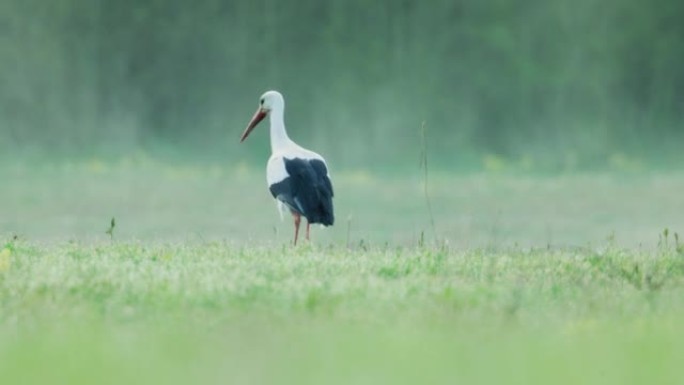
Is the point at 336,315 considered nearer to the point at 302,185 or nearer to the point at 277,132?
the point at 302,185

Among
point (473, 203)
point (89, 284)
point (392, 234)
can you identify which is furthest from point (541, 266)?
point (473, 203)

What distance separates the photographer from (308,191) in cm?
1867

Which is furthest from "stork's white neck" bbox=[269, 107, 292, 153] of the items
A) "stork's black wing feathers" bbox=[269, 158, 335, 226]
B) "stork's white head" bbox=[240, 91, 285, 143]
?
"stork's black wing feathers" bbox=[269, 158, 335, 226]

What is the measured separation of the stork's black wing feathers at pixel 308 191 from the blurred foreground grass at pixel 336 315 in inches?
76.5

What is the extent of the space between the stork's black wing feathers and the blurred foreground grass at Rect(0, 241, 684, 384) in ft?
6.38

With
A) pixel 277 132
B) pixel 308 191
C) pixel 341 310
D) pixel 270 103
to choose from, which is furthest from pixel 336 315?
pixel 270 103

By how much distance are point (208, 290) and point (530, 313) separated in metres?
2.24

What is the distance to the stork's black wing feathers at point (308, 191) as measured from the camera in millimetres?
18625

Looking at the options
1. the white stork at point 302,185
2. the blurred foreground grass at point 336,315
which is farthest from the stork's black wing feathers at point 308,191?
the blurred foreground grass at point 336,315

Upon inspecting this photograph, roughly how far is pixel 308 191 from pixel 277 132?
1804mm

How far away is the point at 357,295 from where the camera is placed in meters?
12.7

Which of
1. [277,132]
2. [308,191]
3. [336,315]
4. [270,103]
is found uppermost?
[270,103]

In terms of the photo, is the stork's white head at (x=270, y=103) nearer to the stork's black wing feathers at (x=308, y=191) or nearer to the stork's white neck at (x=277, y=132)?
the stork's white neck at (x=277, y=132)

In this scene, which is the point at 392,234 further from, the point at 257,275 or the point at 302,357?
the point at 302,357
